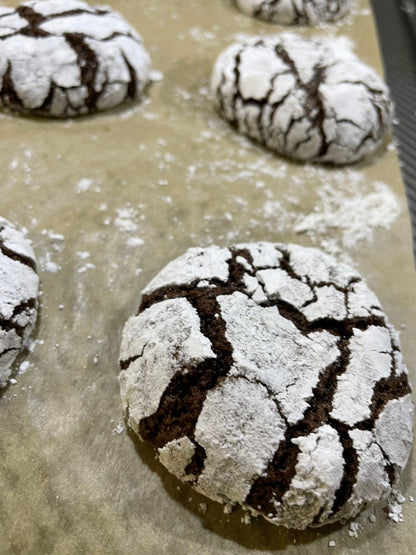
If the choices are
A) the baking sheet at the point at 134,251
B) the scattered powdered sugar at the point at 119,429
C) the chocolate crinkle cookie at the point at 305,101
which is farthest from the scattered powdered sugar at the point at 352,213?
the scattered powdered sugar at the point at 119,429

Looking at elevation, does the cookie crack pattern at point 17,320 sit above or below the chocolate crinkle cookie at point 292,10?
below

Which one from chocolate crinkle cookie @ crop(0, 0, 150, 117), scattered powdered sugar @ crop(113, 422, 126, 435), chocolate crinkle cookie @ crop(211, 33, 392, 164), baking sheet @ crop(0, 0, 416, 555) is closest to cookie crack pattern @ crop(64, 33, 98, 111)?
chocolate crinkle cookie @ crop(0, 0, 150, 117)

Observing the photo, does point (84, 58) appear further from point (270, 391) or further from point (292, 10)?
point (270, 391)

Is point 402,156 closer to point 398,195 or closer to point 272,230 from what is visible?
point 398,195

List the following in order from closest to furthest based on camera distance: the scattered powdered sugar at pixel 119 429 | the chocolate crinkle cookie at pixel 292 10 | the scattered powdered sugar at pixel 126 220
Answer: the scattered powdered sugar at pixel 119 429
the scattered powdered sugar at pixel 126 220
the chocolate crinkle cookie at pixel 292 10

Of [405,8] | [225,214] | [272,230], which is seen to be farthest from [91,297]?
[405,8]

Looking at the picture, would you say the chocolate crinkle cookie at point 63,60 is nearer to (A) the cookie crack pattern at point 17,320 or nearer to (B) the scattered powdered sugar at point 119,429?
(A) the cookie crack pattern at point 17,320
